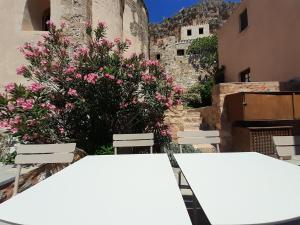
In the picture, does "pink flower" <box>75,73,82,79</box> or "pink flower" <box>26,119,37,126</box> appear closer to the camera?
"pink flower" <box>26,119,37,126</box>

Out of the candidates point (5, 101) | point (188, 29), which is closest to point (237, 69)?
point (5, 101)

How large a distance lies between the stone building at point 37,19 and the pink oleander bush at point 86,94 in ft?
12.3

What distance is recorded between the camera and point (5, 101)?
4.68 metres

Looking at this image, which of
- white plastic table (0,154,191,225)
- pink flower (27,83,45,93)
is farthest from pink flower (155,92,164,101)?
white plastic table (0,154,191,225)

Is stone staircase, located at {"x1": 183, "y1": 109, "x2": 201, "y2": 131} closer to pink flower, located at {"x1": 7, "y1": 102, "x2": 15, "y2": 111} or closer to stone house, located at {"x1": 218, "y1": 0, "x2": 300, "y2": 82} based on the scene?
stone house, located at {"x1": 218, "y1": 0, "x2": 300, "y2": 82}

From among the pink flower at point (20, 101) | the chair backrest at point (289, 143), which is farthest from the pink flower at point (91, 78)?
the chair backrest at point (289, 143)

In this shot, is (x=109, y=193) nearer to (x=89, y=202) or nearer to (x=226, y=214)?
(x=89, y=202)

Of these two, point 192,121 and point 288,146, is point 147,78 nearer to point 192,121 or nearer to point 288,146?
point 288,146

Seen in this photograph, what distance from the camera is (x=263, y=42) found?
866 cm

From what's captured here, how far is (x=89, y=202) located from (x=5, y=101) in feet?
13.0

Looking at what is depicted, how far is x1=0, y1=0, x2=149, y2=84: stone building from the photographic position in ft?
27.5

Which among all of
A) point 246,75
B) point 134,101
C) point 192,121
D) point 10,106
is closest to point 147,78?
point 134,101

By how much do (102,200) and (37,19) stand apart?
931 cm

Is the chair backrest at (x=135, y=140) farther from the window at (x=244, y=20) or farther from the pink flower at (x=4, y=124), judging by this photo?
the window at (x=244, y=20)
